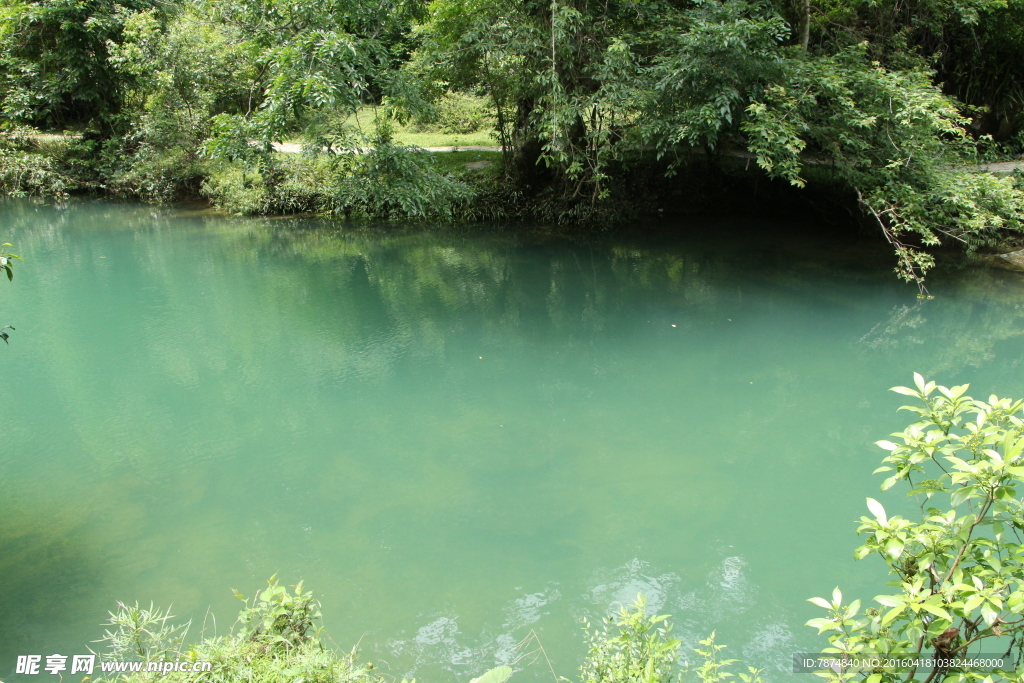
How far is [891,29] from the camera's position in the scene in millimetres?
11328

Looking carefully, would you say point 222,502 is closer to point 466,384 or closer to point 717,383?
point 466,384

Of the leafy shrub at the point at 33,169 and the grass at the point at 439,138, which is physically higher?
the grass at the point at 439,138

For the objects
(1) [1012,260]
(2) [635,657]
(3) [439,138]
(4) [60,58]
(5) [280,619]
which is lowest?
(2) [635,657]

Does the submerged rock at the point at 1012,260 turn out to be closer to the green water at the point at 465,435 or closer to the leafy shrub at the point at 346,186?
the green water at the point at 465,435

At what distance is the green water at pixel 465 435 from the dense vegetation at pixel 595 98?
63.5 inches

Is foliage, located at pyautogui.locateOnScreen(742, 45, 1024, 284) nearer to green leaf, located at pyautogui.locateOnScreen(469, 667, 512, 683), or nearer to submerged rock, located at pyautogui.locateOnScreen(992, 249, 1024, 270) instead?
submerged rock, located at pyautogui.locateOnScreen(992, 249, 1024, 270)

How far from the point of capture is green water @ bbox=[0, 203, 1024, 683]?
4.25 meters

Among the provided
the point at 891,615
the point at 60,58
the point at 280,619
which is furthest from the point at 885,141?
the point at 60,58

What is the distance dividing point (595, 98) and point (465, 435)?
245 inches

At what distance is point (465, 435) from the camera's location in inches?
243

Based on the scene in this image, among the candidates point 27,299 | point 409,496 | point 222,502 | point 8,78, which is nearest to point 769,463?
point 409,496

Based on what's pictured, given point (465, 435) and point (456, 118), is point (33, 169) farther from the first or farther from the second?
point (465, 435)

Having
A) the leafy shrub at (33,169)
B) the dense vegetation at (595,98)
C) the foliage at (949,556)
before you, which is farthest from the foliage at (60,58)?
the foliage at (949,556)

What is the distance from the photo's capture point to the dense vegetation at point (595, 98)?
360 inches
